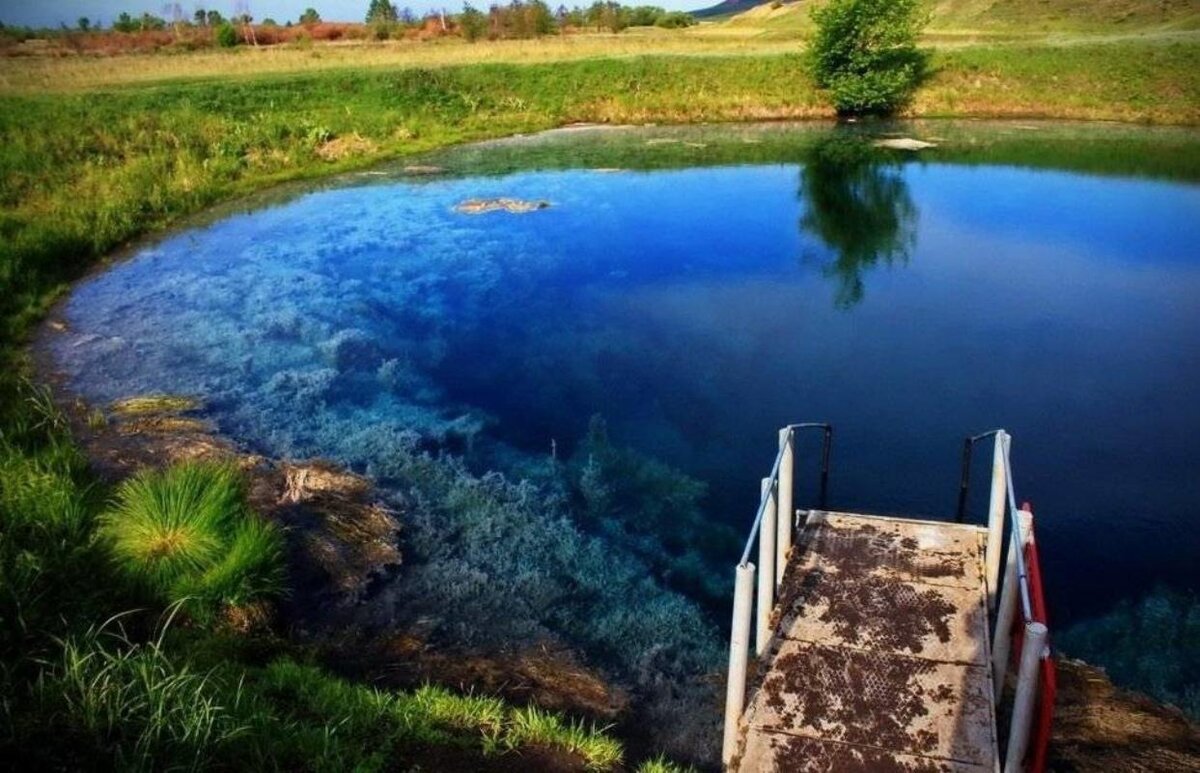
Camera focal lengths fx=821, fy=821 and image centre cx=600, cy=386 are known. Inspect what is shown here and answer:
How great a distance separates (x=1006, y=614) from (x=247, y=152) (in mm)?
33397

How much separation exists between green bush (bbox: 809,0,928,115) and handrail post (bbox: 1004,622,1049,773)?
44.2 meters

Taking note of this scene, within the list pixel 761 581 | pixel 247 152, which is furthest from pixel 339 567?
pixel 247 152

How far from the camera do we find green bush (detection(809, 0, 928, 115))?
44.5 metres

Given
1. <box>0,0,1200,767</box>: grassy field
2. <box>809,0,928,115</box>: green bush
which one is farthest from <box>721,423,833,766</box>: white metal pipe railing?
<box>809,0,928,115</box>: green bush

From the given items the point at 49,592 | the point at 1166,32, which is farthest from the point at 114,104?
the point at 1166,32

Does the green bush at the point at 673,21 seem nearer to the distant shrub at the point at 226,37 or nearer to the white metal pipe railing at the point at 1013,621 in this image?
the distant shrub at the point at 226,37

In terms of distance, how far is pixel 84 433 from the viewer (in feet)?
40.4

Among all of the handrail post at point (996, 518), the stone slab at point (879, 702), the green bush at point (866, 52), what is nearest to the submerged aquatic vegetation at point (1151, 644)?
the handrail post at point (996, 518)

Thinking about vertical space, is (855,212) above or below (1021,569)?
above

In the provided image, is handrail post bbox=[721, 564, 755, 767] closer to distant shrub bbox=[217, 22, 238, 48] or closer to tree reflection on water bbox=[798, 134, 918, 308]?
tree reflection on water bbox=[798, 134, 918, 308]

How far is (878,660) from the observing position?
6.86 metres

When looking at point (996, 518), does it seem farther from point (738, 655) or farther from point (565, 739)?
point (565, 739)

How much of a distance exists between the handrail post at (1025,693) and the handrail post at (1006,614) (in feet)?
3.32

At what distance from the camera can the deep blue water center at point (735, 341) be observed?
38.2 feet
